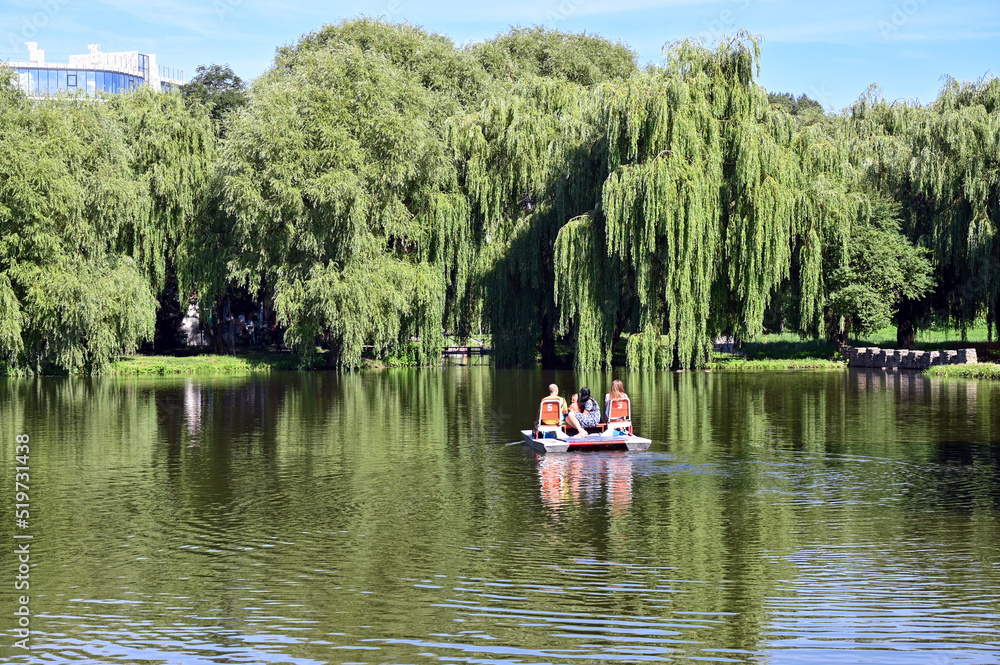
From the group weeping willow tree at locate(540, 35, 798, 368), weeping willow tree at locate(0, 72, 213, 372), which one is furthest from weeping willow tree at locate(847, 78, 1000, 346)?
weeping willow tree at locate(0, 72, 213, 372)

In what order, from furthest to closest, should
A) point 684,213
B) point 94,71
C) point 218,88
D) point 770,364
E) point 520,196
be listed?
1. point 94,71
2. point 218,88
3. point 520,196
4. point 770,364
5. point 684,213

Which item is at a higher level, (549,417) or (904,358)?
(904,358)

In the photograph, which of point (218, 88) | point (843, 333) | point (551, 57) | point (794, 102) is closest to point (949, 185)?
point (843, 333)

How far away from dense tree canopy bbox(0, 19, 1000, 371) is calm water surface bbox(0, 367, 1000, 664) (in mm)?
15593

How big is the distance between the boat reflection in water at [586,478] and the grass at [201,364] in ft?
102

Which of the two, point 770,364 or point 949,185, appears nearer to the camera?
point 949,185

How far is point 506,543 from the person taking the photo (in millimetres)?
14172

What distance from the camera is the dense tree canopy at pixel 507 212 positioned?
42.8 m

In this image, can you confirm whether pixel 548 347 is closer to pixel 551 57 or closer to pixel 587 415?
pixel 551 57

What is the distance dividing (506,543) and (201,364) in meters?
39.1

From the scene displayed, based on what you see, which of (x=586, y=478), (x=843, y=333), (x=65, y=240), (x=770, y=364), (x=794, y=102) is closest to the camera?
(x=586, y=478)

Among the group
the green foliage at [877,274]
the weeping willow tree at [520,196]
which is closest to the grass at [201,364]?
the weeping willow tree at [520,196]

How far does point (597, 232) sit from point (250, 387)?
14.5 metres

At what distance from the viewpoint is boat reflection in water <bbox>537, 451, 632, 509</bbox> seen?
17438mm
